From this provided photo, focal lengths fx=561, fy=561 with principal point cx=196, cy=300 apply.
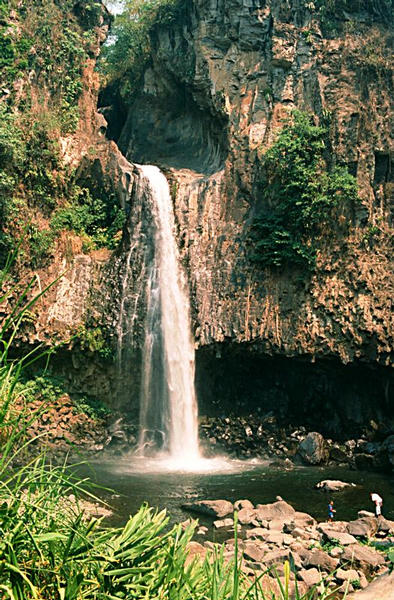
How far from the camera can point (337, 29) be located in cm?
1972

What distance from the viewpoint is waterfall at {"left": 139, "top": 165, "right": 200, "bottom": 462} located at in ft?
53.5

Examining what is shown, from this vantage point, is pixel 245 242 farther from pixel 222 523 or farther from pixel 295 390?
pixel 222 523

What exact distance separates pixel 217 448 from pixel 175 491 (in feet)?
16.3

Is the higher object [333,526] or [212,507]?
[212,507]

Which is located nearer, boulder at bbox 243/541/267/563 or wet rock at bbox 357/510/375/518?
boulder at bbox 243/541/267/563

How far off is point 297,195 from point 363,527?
10.4 metres

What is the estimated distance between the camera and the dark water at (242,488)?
1084 cm

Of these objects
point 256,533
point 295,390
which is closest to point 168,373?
point 295,390

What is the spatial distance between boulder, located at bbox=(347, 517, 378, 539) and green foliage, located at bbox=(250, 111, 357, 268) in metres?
8.52

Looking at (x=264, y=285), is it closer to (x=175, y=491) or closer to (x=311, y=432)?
(x=311, y=432)

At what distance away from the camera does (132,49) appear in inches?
925

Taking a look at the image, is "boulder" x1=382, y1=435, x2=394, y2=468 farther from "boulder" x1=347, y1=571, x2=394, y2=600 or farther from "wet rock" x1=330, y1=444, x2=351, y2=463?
"boulder" x1=347, y1=571, x2=394, y2=600

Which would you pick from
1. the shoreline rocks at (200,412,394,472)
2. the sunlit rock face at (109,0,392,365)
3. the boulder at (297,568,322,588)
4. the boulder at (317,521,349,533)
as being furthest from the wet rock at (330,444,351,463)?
the boulder at (297,568,322,588)

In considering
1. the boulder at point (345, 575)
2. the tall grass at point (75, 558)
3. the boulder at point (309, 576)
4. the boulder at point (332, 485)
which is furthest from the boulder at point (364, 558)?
the tall grass at point (75, 558)
